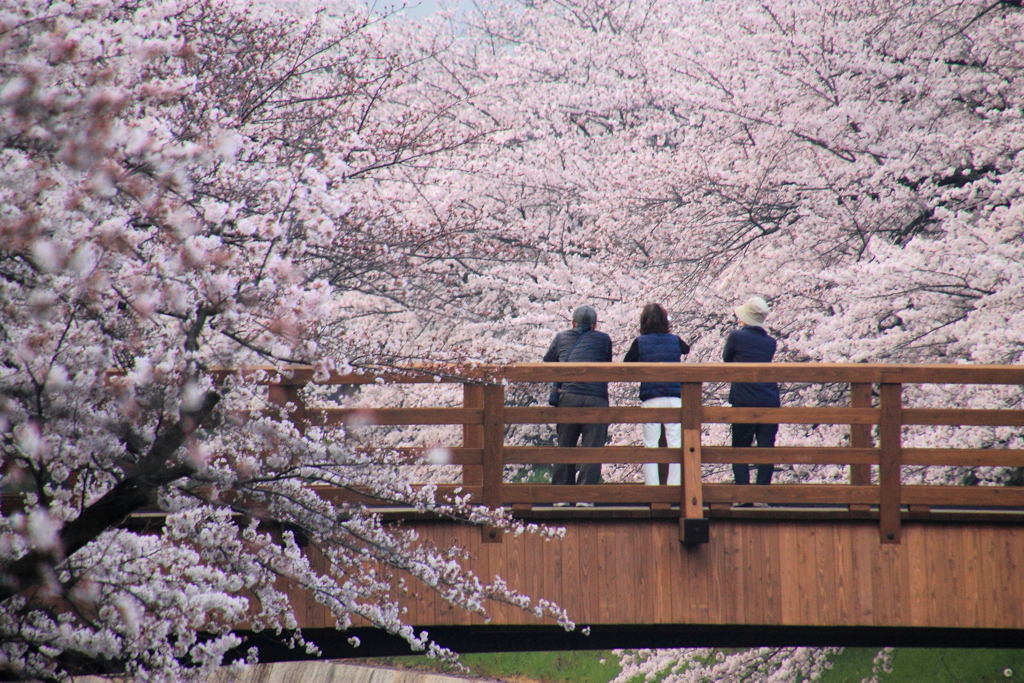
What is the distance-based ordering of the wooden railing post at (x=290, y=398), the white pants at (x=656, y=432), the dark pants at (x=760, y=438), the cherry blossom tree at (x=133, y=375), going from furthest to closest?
the dark pants at (x=760, y=438) → the white pants at (x=656, y=432) → the wooden railing post at (x=290, y=398) → the cherry blossom tree at (x=133, y=375)

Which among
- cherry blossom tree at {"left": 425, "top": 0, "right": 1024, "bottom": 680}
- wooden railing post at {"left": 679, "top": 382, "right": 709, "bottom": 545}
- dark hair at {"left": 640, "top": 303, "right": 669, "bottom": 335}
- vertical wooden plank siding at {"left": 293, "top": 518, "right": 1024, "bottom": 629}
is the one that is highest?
cherry blossom tree at {"left": 425, "top": 0, "right": 1024, "bottom": 680}

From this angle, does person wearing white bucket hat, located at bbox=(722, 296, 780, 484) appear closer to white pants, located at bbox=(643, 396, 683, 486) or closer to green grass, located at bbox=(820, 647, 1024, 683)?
white pants, located at bbox=(643, 396, 683, 486)

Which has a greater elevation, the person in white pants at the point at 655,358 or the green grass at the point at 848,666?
the person in white pants at the point at 655,358

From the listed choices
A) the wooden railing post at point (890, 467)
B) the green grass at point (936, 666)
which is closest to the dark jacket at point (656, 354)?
the wooden railing post at point (890, 467)

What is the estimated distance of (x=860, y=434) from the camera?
5.79 meters

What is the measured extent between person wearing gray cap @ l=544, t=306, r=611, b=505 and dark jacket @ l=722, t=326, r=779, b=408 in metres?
0.81

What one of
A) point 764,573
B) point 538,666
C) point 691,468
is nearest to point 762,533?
point 764,573

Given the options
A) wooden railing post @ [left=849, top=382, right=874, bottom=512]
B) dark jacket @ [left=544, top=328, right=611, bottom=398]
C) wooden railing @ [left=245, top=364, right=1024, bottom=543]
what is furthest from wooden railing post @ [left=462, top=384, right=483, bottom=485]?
wooden railing post @ [left=849, top=382, right=874, bottom=512]

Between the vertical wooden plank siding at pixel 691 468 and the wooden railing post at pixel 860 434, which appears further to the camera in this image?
the wooden railing post at pixel 860 434

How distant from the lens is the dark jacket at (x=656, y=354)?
6.08m

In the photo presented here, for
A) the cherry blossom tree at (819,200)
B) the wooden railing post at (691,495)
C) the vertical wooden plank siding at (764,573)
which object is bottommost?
the vertical wooden plank siding at (764,573)

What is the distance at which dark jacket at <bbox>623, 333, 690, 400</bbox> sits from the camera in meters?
6.08

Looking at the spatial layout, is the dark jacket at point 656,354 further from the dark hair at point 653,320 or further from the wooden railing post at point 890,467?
the wooden railing post at point 890,467

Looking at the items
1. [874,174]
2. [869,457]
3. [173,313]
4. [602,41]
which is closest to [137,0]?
[173,313]
